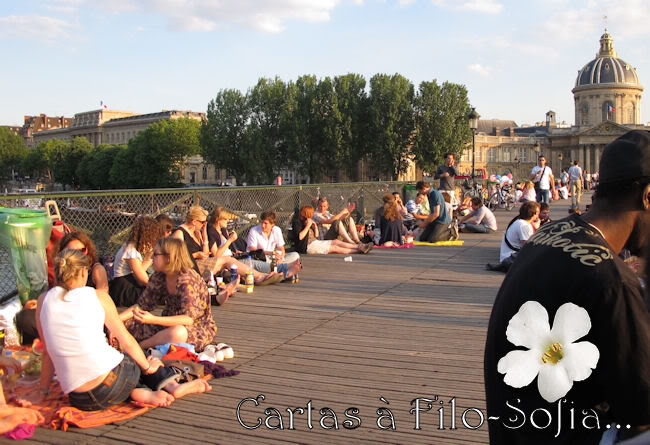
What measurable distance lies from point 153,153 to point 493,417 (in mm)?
96142

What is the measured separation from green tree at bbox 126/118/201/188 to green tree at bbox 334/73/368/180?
108 ft

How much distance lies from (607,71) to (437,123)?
7281cm

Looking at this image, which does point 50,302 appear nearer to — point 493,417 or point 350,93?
point 493,417

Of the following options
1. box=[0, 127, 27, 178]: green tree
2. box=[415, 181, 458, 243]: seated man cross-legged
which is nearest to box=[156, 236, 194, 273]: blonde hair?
box=[415, 181, 458, 243]: seated man cross-legged

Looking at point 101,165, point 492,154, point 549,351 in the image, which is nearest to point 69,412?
point 549,351

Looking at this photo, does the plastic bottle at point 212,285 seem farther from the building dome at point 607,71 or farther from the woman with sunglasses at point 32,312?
the building dome at point 607,71

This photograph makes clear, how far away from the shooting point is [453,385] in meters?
5.38

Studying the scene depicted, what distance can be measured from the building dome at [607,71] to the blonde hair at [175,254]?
12968cm

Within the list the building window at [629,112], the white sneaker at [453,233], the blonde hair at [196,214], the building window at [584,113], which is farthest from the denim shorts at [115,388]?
the building window at [629,112]

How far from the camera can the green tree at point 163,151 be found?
308 ft

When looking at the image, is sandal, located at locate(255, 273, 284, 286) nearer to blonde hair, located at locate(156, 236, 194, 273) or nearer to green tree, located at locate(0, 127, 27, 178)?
blonde hair, located at locate(156, 236, 194, 273)

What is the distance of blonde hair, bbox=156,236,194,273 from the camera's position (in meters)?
6.30

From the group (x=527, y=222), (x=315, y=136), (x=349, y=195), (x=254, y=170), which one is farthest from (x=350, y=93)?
(x=527, y=222)

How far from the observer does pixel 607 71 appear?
12431 centimetres
